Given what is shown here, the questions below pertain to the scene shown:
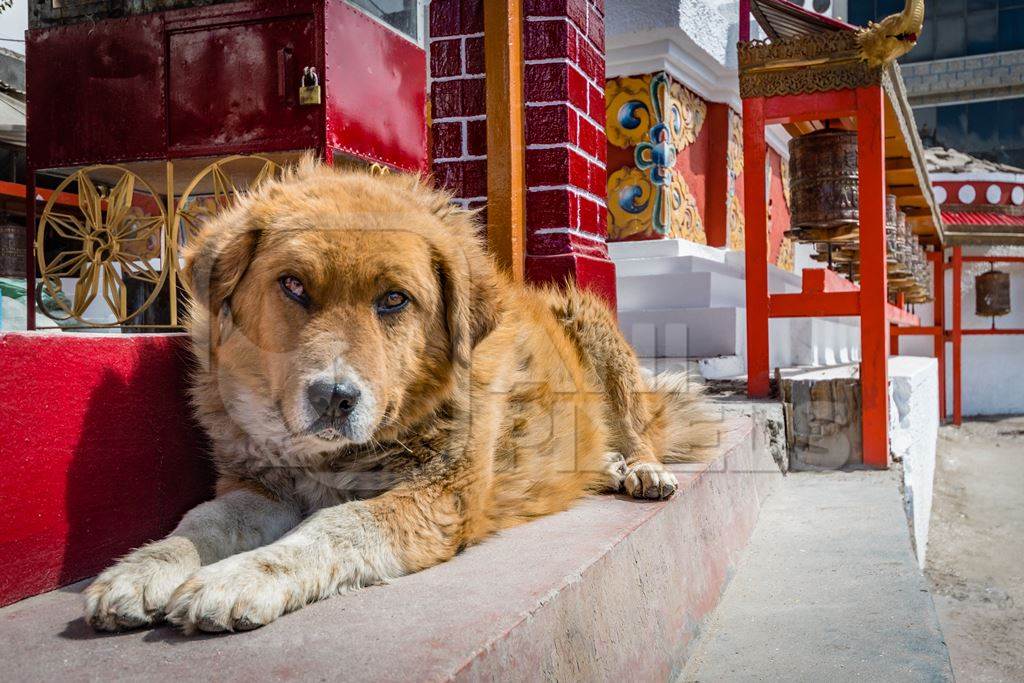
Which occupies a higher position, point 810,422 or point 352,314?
point 352,314

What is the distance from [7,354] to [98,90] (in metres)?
3.20

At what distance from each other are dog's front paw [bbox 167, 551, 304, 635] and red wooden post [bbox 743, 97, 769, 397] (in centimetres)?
424

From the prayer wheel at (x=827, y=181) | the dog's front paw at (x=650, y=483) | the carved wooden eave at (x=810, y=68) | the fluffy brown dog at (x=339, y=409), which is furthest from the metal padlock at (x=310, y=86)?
the prayer wheel at (x=827, y=181)

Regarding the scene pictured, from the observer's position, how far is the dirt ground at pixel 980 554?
13.1 ft

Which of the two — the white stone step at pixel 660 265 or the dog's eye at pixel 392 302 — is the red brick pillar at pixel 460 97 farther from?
the white stone step at pixel 660 265

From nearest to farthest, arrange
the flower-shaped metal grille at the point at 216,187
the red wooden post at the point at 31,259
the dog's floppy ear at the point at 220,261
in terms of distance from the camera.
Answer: the dog's floppy ear at the point at 220,261
the flower-shaped metal grille at the point at 216,187
the red wooden post at the point at 31,259

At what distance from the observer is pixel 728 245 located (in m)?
7.44

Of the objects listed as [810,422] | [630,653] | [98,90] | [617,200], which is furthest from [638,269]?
[630,653]

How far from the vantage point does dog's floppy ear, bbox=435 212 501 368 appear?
83.7 inches

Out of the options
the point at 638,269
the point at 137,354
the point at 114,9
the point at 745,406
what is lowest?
the point at 745,406

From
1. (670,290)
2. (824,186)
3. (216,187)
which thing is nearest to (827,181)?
(824,186)

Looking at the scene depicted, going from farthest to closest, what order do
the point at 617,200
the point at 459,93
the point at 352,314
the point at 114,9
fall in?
the point at 617,200, the point at 114,9, the point at 459,93, the point at 352,314

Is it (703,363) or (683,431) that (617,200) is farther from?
(683,431)

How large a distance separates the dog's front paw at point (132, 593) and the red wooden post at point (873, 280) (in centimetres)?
439
